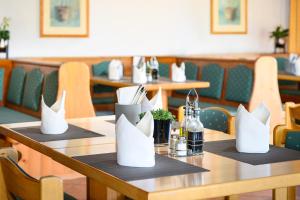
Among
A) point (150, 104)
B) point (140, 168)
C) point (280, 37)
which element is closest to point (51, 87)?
point (150, 104)

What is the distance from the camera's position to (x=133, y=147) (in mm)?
2668

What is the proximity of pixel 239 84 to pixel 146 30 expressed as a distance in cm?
A: 217

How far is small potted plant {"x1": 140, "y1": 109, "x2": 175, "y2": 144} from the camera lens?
312 centimetres

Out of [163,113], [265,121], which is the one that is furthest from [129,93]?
[265,121]

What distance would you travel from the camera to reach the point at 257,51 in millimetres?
10148

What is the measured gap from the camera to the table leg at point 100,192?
3613 mm

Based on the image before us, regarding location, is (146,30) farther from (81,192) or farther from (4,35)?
(81,192)

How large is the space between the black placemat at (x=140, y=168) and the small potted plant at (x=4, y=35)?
5065 mm

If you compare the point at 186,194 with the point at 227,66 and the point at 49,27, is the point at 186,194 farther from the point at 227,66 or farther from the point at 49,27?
the point at 49,27

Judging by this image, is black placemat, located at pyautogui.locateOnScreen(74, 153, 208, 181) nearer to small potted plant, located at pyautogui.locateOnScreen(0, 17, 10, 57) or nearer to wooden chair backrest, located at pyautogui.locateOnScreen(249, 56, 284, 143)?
wooden chair backrest, located at pyautogui.locateOnScreen(249, 56, 284, 143)

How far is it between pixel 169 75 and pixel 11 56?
7.28 ft

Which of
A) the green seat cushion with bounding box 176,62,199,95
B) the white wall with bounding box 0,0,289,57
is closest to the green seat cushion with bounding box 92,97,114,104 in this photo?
the white wall with bounding box 0,0,289,57

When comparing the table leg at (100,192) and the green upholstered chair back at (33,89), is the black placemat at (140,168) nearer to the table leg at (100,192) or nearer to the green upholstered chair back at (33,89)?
the table leg at (100,192)

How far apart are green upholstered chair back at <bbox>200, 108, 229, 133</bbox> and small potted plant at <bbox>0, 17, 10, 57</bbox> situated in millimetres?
4142
